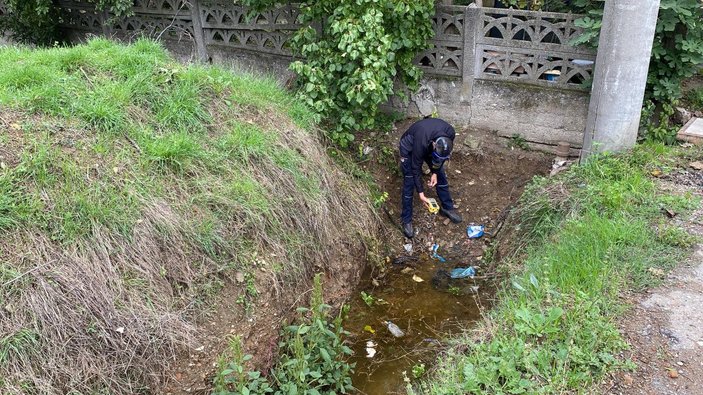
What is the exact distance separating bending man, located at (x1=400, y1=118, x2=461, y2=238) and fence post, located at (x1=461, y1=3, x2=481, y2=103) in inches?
33.9

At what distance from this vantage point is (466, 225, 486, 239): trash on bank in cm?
625

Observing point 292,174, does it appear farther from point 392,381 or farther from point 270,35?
point 270,35

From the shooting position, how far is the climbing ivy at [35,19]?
7949mm

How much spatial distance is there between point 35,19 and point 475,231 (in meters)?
7.34

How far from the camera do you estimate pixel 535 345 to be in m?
3.37

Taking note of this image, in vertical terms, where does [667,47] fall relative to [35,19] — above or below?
below

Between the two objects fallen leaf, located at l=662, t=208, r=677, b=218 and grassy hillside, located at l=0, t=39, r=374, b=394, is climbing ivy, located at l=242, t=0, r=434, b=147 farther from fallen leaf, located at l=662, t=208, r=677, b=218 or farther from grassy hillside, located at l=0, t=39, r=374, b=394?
fallen leaf, located at l=662, t=208, r=677, b=218

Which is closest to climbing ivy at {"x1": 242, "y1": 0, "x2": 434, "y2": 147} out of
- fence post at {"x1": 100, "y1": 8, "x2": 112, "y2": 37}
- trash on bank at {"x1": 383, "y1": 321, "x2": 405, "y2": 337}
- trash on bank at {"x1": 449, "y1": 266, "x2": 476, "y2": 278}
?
trash on bank at {"x1": 449, "y1": 266, "x2": 476, "y2": 278}

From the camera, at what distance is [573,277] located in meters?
3.92

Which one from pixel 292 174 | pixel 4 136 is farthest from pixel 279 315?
pixel 4 136

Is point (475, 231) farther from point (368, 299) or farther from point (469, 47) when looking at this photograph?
point (469, 47)

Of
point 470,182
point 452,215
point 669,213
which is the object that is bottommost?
point 452,215

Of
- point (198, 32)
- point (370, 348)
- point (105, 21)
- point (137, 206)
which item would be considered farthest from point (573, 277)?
point (105, 21)

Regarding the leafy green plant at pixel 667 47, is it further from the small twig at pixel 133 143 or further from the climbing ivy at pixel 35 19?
the climbing ivy at pixel 35 19
